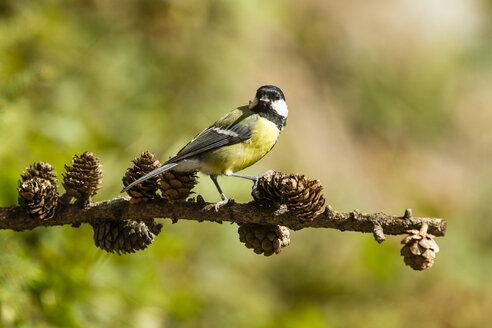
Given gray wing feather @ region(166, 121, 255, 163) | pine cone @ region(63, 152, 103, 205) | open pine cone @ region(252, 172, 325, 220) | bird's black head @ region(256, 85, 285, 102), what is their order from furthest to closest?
1. bird's black head @ region(256, 85, 285, 102)
2. gray wing feather @ region(166, 121, 255, 163)
3. pine cone @ region(63, 152, 103, 205)
4. open pine cone @ region(252, 172, 325, 220)

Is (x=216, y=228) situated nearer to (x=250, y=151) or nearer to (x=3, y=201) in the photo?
(x=250, y=151)

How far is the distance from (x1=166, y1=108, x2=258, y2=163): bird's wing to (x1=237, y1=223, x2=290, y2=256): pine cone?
573 mm

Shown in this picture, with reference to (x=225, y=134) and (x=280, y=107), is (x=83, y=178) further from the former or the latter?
(x=280, y=107)

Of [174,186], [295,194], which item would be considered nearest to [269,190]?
[295,194]

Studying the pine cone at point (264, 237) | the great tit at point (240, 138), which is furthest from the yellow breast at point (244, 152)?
the pine cone at point (264, 237)

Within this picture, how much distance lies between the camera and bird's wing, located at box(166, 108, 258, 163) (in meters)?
1.80

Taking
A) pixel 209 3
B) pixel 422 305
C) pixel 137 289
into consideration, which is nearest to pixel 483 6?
pixel 209 3

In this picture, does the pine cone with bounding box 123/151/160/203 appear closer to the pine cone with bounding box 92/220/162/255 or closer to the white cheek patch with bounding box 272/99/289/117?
the pine cone with bounding box 92/220/162/255

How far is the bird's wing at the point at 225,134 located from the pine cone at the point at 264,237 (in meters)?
0.57

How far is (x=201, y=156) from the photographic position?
1796 millimetres

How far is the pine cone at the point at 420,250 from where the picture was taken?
1.01 meters

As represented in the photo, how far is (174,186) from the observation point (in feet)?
4.11

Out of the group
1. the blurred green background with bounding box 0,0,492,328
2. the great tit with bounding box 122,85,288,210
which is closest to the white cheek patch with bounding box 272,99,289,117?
the great tit with bounding box 122,85,288,210

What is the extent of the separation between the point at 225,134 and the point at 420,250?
1.03 meters
